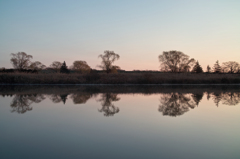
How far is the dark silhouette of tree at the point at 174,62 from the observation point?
177ft

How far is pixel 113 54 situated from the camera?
51.6 meters

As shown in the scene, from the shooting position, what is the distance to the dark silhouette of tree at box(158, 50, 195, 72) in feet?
177

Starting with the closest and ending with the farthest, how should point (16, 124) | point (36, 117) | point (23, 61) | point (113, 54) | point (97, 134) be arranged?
point (97, 134) < point (16, 124) < point (36, 117) < point (113, 54) < point (23, 61)

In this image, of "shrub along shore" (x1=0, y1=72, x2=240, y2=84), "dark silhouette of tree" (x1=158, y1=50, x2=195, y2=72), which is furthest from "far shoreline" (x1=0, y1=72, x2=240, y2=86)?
"dark silhouette of tree" (x1=158, y1=50, x2=195, y2=72)

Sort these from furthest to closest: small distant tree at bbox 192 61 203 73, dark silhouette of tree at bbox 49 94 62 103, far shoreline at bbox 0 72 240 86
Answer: small distant tree at bbox 192 61 203 73
far shoreline at bbox 0 72 240 86
dark silhouette of tree at bbox 49 94 62 103

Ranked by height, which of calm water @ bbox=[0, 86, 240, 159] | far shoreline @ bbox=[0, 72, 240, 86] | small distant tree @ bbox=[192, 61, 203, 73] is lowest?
calm water @ bbox=[0, 86, 240, 159]

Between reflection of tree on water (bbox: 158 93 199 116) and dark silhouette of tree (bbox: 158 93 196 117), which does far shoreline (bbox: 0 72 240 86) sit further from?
dark silhouette of tree (bbox: 158 93 196 117)

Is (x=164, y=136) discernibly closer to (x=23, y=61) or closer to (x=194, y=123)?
(x=194, y=123)

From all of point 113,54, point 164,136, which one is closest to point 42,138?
point 164,136

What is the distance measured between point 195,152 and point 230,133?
97.3 inches

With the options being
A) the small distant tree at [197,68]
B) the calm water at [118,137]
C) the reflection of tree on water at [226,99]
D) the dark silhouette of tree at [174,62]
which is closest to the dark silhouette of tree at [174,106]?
the calm water at [118,137]

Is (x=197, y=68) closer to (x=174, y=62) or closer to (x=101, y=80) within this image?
(x=174, y=62)

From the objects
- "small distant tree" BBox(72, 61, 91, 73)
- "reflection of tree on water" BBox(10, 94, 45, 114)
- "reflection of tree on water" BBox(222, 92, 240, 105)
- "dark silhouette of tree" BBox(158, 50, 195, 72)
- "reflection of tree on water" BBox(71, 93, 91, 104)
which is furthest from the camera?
"small distant tree" BBox(72, 61, 91, 73)

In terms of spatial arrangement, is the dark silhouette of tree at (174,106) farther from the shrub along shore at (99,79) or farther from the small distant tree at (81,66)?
the small distant tree at (81,66)
